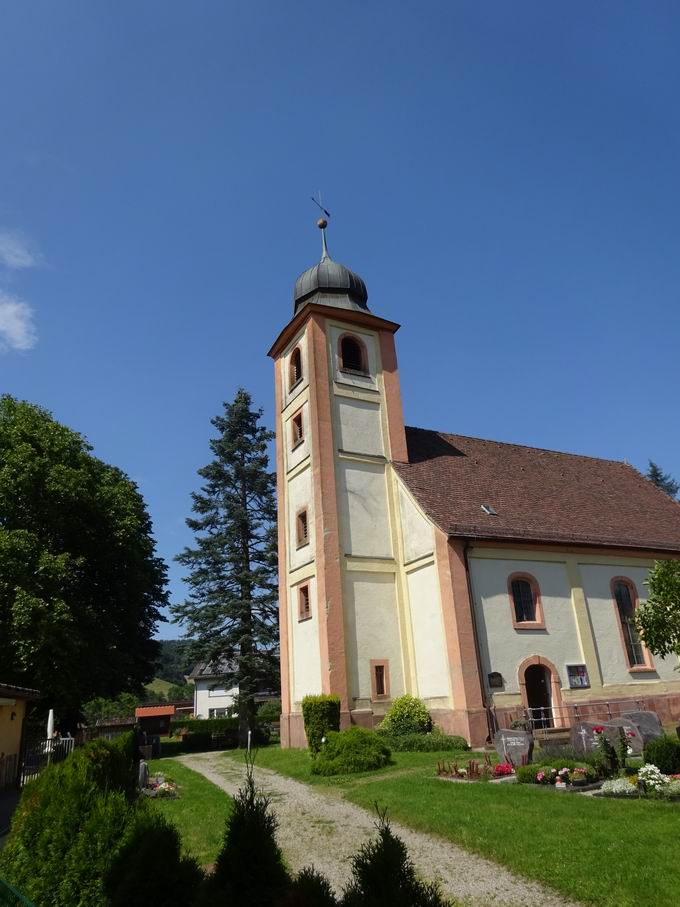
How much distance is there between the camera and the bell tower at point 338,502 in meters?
22.2

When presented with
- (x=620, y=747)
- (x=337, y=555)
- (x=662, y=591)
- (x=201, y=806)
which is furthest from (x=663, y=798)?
(x=337, y=555)

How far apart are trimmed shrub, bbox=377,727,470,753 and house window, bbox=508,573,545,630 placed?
16.0ft

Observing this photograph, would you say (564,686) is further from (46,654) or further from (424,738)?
(46,654)

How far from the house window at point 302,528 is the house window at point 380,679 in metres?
5.53

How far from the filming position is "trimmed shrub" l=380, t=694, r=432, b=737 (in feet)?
66.6

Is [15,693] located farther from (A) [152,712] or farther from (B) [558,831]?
(A) [152,712]

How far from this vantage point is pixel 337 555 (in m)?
22.9

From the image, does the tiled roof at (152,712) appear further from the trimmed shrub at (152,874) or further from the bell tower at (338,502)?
the trimmed shrub at (152,874)

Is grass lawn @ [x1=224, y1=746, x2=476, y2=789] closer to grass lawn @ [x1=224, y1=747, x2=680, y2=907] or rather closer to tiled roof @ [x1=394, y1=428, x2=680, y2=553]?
grass lawn @ [x1=224, y1=747, x2=680, y2=907]

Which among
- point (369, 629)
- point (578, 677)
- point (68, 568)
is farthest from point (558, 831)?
point (68, 568)

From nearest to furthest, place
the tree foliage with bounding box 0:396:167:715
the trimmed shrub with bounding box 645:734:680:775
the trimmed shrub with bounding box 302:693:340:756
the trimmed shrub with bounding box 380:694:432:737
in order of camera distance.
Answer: the trimmed shrub with bounding box 645:734:680:775, the trimmed shrub with bounding box 302:693:340:756, the trimmed shrub with bounding box 380:694:432:737, the tree foliage with bounding box 0:396:167:715

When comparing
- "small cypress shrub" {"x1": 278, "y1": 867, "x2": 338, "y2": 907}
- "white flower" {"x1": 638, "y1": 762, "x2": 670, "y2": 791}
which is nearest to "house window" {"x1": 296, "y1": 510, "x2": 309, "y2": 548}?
"white flower" {"x1": 638, "y1": 762, "x2": 670, "y2": 791}

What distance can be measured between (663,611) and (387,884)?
1269cm

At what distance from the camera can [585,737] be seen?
13.7 metres
